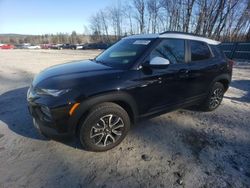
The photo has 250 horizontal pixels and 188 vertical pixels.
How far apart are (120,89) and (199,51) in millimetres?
2087

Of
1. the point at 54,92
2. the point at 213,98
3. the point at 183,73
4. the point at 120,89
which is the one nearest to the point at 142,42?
the point at 183,73

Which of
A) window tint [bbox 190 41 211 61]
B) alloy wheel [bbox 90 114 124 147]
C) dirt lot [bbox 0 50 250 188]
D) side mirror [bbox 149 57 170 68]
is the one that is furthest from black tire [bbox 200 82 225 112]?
alloy wheel [bbox 90 114 124 147]

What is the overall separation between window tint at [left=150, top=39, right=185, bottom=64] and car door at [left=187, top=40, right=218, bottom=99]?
235 millimetres

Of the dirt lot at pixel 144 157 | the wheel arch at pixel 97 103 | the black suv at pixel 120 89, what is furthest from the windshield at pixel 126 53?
the dirt lot at pixel 144 157

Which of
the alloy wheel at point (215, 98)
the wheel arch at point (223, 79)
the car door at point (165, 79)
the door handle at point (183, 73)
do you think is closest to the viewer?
the car door at point (165, 79)

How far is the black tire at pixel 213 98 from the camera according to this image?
4.10 meters

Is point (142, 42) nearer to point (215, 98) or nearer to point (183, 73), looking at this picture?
point (183, 73)

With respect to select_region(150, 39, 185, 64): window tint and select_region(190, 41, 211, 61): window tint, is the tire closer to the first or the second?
select_region(150, 39, 185, 64): window tint

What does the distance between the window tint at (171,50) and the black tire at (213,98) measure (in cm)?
130

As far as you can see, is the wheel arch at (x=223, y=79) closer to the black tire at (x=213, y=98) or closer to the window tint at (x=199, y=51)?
the black tire at (x=213, y=98)

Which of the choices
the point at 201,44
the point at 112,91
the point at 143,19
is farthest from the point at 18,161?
the point at 143,19

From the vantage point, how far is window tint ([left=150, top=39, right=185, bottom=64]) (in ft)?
10.0

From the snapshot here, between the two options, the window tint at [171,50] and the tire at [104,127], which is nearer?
the tire at [104,127]

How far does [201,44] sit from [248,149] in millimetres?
2132
